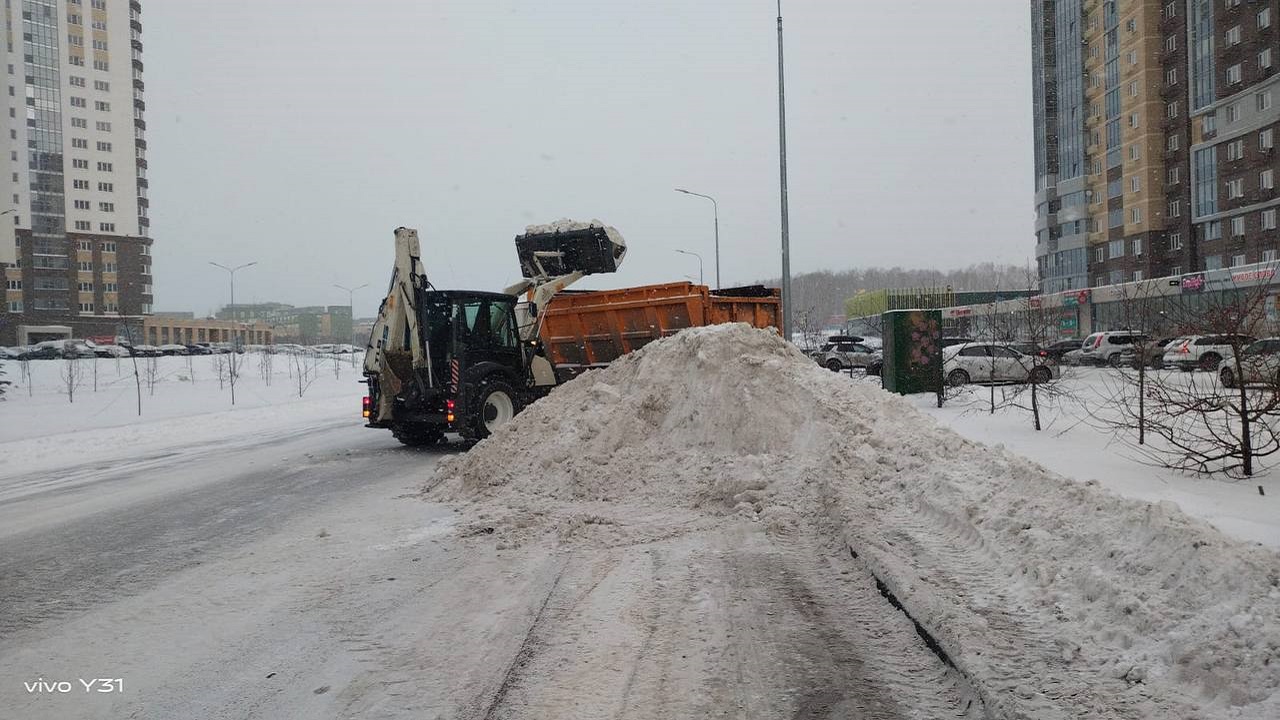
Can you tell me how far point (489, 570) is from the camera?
589 centimetres

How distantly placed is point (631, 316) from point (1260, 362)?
826 centimetres

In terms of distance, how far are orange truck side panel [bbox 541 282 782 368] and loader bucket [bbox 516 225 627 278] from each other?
125 cm

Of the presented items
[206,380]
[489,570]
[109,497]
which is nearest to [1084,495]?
[489,570]

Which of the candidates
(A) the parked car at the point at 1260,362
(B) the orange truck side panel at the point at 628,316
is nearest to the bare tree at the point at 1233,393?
(A) the parked car at the point at 1260,362

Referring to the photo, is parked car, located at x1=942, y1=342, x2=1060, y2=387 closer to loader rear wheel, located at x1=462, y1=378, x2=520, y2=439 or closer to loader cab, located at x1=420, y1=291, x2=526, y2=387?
loader cab, located at x1=420, y1=291, x2=526, y2=387

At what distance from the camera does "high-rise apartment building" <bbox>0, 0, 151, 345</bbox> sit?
84438mm

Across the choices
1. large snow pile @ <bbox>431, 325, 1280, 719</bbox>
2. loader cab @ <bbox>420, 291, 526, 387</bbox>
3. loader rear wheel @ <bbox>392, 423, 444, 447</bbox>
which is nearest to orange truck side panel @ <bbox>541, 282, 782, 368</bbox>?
loader cab @ <bbox>420, 291, 526, 387</bbox>

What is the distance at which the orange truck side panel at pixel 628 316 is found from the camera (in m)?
12.6

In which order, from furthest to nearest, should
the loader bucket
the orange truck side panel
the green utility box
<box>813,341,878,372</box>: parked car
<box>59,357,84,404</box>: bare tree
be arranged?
<box>813,341,878,372</box>: parked car → <box>59,357,84,404</box>: bare tree → the green utility box → the loader bucket → the orange truck side panel

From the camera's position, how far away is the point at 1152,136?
2360 inches

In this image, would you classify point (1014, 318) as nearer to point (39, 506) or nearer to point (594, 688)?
point (594, 688)

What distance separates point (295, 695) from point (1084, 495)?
5261 mm

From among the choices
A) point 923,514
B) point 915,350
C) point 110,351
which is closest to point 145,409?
point 915,350

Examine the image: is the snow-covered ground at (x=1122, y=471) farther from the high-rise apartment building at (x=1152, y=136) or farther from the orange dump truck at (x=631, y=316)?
the high-rise apartment building at (x=1152, y=136)
